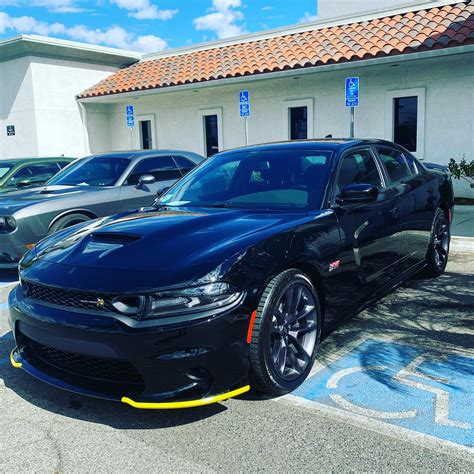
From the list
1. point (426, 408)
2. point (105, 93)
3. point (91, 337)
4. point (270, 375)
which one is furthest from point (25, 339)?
point (105, 93)

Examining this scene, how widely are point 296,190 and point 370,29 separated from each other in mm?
11291

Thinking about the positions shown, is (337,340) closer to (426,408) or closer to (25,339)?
(426,408)

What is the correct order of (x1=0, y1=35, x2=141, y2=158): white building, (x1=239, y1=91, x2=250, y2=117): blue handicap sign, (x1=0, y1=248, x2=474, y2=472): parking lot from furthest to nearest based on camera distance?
(x1=0, y1=35, x2=141, y2=158): white building, (x1=239, y1=91, x2=250, y2=117): blue handicap sign, (x1=0, y1=248, x2=474, y2=472): parking lot

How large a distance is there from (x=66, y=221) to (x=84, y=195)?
485 mm

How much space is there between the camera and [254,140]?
51.2 feet

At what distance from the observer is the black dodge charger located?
2.81 metres

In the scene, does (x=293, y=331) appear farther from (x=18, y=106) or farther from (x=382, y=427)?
(x=18, y=106)

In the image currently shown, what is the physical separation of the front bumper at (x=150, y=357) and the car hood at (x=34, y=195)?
3839mm

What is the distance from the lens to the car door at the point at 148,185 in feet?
24.3

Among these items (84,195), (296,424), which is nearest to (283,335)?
(296,424)

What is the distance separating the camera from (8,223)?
6348 millimetres

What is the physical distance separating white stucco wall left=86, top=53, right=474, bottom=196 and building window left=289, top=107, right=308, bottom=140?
0.21 metres

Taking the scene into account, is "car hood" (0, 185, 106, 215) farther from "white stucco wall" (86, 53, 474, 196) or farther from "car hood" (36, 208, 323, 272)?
"white stucco wall" (86, 53, 474, 196)

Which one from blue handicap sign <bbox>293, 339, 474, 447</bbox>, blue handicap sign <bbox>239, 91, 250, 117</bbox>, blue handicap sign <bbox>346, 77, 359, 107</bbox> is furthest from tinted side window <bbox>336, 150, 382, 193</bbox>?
blue handicap sign <bbox>239, 91, 250, 117</bbox>
